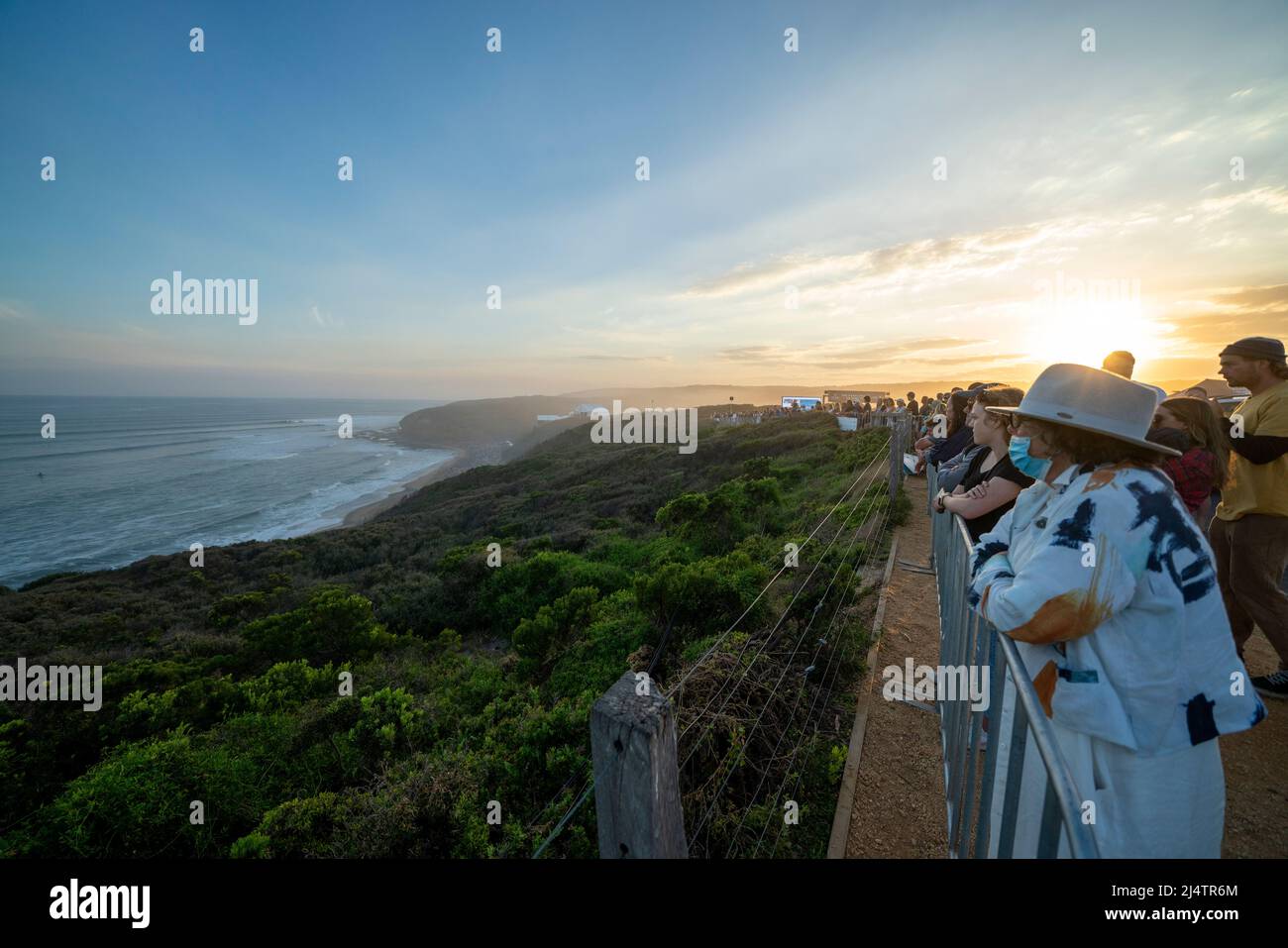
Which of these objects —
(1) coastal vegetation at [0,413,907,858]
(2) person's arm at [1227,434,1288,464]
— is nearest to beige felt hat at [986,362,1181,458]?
(1) coastal vegetation at [0,413,907,858]

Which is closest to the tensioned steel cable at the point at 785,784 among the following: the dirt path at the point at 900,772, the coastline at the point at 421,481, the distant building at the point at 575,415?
the dirt path at the point at 900,772

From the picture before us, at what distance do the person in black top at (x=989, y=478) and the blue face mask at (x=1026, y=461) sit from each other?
2.30ft

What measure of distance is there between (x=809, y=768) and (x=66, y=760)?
956cm

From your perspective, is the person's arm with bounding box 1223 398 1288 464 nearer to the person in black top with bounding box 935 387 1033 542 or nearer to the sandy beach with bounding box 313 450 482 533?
the person in black top with bounding box 935 387 1033 542

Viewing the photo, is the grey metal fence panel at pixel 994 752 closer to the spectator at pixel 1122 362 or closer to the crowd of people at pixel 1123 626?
the crowd of people at pixel 1123 626

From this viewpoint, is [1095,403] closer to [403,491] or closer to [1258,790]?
[1258,790]

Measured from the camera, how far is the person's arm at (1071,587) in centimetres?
156

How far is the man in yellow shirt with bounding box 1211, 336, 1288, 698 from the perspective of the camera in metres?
3.51

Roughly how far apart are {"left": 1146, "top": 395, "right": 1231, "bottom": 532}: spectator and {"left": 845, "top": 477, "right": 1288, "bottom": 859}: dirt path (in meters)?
1.71

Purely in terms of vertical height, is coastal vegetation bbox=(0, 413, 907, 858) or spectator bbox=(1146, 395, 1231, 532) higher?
spectator bbox=(1146, 395, 1231, 532)

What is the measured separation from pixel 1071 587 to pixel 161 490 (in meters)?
56.0
